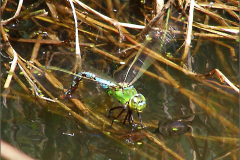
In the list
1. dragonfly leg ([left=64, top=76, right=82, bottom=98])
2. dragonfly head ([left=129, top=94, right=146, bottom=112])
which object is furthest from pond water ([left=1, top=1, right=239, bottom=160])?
dragonfly head ([left=129, top=94, right=146, bottom=112])

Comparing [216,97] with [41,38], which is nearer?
[216,97]

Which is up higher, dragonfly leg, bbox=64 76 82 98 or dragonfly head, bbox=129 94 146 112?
dragonfly head, bbox=129 94 146 112

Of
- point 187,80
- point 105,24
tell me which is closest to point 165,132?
point 187,80

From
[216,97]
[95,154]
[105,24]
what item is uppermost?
[105,24]

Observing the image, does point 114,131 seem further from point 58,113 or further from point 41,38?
point 41,38

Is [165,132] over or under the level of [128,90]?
under

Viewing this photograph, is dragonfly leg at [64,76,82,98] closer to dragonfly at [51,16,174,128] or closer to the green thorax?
dragonfly at [51,16,174,128]
